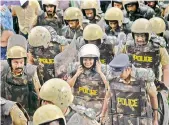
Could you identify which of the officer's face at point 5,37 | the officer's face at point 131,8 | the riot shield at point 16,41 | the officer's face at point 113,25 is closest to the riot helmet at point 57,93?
the riot shield at point 16,41

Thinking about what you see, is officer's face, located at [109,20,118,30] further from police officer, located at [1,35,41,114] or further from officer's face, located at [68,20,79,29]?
police officer, located at [1,35,41,114]

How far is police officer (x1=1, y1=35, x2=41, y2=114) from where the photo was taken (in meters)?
7.50

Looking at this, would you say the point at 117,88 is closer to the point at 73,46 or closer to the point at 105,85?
the point at 105,85

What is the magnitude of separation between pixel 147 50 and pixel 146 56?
0.32 feet

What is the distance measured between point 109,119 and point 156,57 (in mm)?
1646

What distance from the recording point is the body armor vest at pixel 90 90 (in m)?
7.74

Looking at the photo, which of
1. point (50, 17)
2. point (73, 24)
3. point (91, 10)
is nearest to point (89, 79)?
point (73, 24)

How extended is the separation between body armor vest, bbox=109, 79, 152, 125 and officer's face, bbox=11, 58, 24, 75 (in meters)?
1.15

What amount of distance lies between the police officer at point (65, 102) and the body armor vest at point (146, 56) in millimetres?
2780

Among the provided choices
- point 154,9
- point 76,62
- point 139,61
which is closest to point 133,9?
point 154,9

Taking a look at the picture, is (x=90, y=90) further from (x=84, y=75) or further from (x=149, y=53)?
(x=149, y=53)

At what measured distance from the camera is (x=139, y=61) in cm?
888

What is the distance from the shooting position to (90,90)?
7.76 meters

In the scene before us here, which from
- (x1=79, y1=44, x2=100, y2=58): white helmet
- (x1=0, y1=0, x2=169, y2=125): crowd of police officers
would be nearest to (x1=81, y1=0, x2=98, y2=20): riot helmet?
(x1=0, y1=0, x2=169, y2=125): crowd of police officers
